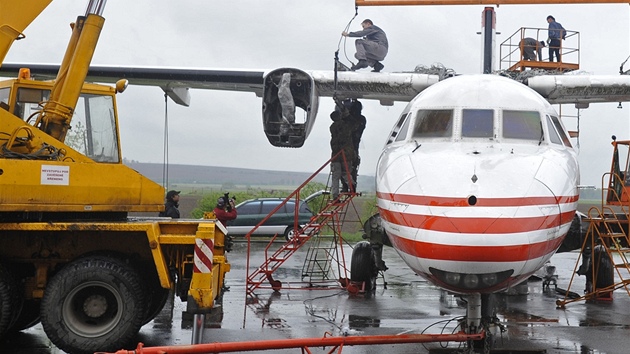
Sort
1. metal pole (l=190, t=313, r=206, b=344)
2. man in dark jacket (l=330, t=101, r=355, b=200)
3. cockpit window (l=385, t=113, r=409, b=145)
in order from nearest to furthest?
metal pole (l=190, t=313, r=206, b=344), cockpit window (l=385, t=113, r=409, b=145), man in dark jacket (l=330, t=101, r=355, b=200)

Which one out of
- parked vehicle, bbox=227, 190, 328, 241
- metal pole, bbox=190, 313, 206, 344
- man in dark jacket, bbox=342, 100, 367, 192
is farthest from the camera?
parked vehicle, bbox=227, 190, 328, 241

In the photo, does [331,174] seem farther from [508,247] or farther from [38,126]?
[508,247]

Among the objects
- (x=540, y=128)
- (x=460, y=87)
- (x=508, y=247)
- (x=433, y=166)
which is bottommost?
(x=508, y=247)

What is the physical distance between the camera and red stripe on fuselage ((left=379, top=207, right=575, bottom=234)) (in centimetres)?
535

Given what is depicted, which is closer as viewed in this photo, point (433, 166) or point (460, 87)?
point (433, 166)

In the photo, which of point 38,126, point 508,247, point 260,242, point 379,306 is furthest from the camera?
point 260,242

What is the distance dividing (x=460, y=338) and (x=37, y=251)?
4411 millimetres

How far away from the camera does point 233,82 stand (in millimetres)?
12438

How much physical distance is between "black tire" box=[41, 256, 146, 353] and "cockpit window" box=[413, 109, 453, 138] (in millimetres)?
3257

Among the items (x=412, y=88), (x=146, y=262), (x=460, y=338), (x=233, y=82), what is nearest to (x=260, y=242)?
(x=233, y=82)

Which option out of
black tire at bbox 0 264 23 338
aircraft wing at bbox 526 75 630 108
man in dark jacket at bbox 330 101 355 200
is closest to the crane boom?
aircraft wing at bbox 526 75 630 108

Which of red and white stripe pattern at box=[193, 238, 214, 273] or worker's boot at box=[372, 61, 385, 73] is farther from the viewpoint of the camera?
worker's boot at box=[372, 61, 385, 73]

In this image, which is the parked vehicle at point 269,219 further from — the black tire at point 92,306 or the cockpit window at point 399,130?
the black tire at point 92,306

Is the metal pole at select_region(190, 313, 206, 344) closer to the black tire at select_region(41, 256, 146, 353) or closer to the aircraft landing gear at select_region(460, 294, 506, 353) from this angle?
the black tire at select_region(41, 256, 146, 353)
